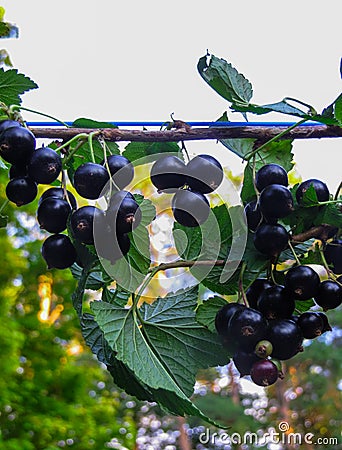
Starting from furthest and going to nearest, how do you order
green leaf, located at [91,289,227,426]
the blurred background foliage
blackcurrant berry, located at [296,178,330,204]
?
the blurred background foliage < blackcurrant berry, located at [296,178,330,204] < green leaf, located at [91,289,227,426]

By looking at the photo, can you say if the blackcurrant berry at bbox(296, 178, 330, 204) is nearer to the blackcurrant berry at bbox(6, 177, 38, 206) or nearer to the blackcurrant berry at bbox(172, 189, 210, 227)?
the blackcurrant berry at bbox(172, 189, 210, 227)

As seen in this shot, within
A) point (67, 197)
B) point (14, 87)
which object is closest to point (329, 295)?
point (67, 197)

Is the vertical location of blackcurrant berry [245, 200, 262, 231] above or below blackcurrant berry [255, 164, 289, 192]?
below

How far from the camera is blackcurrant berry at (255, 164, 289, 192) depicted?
0.53 metres

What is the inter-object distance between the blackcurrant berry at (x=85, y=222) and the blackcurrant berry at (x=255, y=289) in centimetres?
17

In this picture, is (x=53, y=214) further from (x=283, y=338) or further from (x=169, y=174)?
(x=283, y=338)

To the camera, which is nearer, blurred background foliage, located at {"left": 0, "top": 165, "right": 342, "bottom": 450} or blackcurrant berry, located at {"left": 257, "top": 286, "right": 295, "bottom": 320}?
blackcurrant berry, located at {"left": 257, "top": 286, "right": 295, "bottom": 320}

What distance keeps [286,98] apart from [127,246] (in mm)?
225

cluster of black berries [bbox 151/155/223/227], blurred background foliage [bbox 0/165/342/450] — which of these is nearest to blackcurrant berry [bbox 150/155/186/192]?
cluster of black berries [bbox 151/155/223/227]

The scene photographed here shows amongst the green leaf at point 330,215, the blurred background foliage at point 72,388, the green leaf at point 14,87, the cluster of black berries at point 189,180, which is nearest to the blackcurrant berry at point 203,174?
the cluster of black berries at point 189,180

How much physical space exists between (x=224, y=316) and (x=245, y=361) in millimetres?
42

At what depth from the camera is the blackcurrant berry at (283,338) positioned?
1.50ft

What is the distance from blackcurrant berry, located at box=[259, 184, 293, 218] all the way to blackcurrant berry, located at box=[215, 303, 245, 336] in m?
0.09

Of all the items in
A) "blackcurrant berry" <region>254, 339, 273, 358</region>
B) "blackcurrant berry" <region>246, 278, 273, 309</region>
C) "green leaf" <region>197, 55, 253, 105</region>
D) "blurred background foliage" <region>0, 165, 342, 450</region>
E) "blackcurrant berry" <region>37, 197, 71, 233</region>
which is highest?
"green leaf" <region>197, 55, 253, 105</region>
